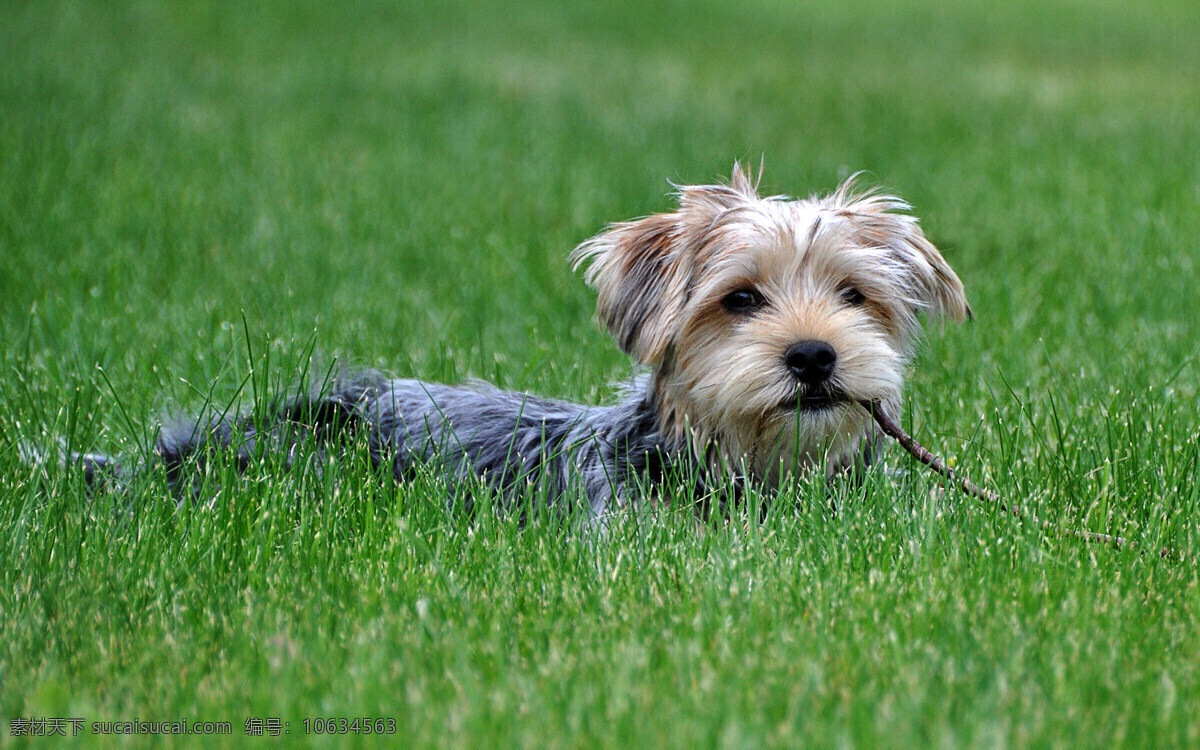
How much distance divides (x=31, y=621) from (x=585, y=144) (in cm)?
911

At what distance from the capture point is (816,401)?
387 cm

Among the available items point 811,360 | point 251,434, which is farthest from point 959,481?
point 251,434

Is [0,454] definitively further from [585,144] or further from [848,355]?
[585,144]

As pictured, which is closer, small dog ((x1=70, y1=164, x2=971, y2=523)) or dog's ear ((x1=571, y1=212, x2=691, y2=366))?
small dog ((x1=70, y1=164, x2=971, y2=523))

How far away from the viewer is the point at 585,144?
11703 mm

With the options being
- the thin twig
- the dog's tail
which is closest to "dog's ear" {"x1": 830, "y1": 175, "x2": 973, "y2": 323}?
the thin twig

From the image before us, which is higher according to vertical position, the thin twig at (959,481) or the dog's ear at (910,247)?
the dog's ear at (910,247)

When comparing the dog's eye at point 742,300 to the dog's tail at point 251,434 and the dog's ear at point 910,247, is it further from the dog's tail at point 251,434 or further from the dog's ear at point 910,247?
the dog's tail at point 251,434

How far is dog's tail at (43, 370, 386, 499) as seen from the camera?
4.37 m

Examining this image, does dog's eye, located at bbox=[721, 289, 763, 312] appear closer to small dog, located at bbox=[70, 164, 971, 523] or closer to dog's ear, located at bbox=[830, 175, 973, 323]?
small dog, located at bbox=[70, 164, 971, 523]

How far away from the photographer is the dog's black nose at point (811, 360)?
3773 mm

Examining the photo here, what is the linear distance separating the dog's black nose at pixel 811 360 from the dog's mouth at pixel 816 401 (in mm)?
45

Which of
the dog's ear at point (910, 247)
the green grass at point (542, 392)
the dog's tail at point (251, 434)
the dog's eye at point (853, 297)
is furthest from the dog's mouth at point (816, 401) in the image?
the dog's tail at point (251, 434)

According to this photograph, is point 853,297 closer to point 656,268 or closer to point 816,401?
point 816,401
